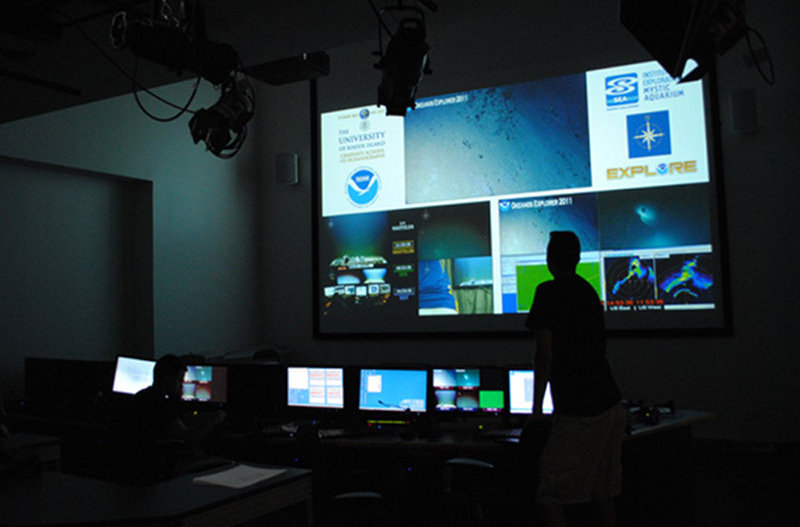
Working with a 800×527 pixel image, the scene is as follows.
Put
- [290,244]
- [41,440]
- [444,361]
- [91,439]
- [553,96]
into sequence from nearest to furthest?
[41,440]
[91,439]
[553,96]
[444,361]
[290,244]

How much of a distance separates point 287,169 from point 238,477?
492cm

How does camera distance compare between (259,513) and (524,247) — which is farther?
(524,247)

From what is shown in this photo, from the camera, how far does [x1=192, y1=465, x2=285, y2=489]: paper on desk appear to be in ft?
7.74

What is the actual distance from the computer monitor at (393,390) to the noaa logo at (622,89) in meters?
2.98

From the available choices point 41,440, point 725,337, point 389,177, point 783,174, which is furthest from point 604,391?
point 389,177

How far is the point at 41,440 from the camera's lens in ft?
10.6

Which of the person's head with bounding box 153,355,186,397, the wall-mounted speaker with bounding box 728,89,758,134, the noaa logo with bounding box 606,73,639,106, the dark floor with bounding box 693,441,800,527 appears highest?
the noaa logo with bounding box 606,73,639,106

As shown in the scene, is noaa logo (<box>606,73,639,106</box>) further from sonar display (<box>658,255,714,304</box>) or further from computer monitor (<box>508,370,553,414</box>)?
computer monitor (<box>508,370,553,414</box>)

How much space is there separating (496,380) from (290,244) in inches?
147

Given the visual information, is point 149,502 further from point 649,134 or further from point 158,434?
point 649,134

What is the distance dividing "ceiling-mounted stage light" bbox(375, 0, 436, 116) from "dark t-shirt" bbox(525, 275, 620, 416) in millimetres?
1439

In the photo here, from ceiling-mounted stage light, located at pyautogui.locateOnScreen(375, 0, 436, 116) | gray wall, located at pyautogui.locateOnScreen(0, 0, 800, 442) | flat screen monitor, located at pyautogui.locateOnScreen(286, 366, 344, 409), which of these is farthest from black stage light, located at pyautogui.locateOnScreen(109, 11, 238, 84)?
gray wall, located at pyautogui.locateOnScreen(0, 0, 800, 442)

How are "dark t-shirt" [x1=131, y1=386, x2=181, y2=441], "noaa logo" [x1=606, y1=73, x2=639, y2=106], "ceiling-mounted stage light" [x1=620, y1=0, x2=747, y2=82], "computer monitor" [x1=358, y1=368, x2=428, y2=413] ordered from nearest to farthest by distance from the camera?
"ceiling-mounted stage light" [x1=620, y1=0, x2=747, y2=82] < "dark t-shirt" [x1=131, y1=386, x2=181, y2=441] < "computer monitor" [x1=358, y1=368, x2=428, y2=413] < "noaa logo" [x1=606, y1=73, x2=639, y2=106]

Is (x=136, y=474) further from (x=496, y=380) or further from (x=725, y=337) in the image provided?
(x=725, y=337)
